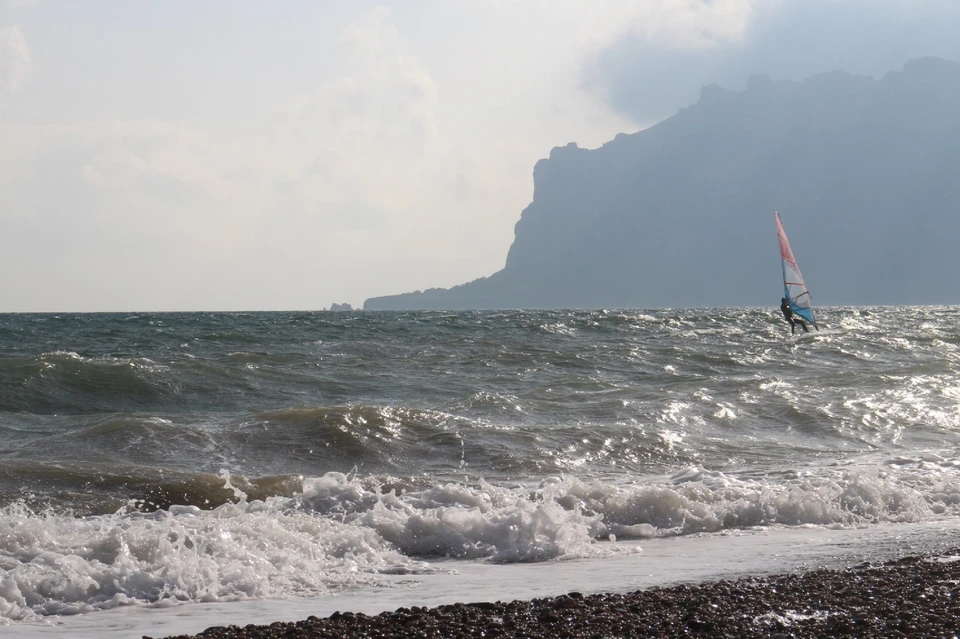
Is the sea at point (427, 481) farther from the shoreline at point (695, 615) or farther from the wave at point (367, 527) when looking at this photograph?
the shoreline at point (695, 615)

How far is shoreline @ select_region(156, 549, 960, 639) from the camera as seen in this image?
5016 mm

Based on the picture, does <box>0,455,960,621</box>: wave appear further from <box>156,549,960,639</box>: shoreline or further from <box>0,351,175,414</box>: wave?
<box>0,351,175,414</box>: wave

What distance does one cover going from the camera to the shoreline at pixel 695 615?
502 centimetres

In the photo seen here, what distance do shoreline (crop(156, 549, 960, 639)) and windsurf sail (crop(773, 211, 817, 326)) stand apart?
105ft

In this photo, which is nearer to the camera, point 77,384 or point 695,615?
point 695,615

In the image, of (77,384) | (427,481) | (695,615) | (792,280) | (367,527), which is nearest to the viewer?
(695,615)

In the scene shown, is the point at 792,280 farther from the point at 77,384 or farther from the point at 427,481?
the point at 427,481

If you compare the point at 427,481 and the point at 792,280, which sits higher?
the point at 792,280

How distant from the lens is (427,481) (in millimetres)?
10383

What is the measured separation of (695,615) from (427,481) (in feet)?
17.7

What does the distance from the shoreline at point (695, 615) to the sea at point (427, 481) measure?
0.54 meters

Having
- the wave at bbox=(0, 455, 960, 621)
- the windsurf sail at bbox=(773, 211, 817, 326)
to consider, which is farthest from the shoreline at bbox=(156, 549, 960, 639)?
the windsurf sail at bbox=(773, 211, 817, 326)

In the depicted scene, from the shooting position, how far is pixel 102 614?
5789mm

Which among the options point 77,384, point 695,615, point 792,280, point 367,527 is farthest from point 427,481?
point 792,280
